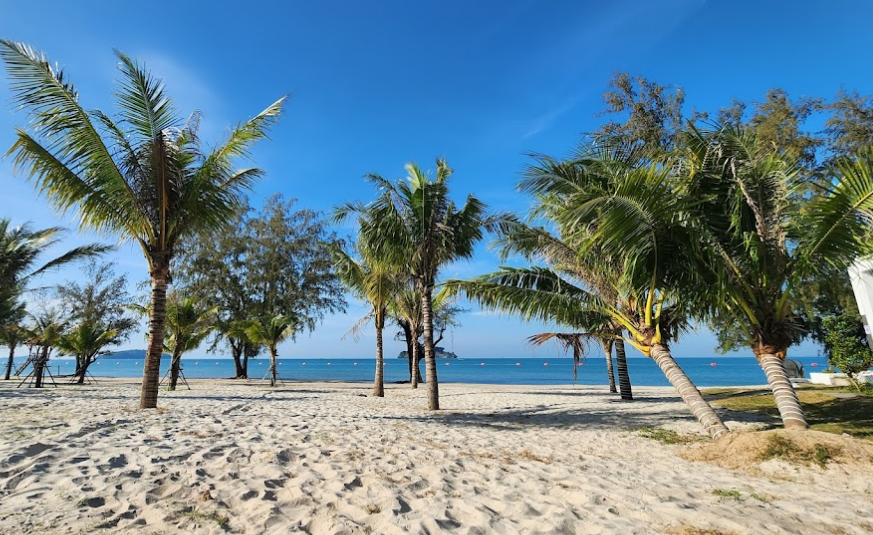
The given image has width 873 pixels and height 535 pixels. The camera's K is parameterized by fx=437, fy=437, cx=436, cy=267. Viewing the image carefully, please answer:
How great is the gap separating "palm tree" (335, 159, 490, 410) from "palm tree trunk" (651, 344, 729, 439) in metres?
4.89

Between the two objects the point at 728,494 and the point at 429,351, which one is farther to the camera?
the point at 429,351

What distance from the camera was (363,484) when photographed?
402 centimetres

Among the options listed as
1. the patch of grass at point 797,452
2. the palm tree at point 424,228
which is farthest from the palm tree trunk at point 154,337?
the patch of grass at point 797,452

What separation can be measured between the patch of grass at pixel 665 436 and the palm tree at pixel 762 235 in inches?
56.1

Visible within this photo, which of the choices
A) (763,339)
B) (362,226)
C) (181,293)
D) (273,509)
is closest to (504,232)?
(362,226)

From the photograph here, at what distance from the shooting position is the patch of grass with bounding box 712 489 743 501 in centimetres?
405

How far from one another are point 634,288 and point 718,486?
3860 millimetres

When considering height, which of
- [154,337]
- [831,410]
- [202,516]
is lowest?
[831,410]

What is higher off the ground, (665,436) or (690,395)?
(690,395)

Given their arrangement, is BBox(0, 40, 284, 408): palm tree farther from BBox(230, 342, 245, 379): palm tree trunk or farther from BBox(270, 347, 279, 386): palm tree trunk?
BBox(230, 342, 245, 379): palm tree trunk

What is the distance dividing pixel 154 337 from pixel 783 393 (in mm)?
10761

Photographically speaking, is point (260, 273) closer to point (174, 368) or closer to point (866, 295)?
point (174, 368)

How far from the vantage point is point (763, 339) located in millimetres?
7098

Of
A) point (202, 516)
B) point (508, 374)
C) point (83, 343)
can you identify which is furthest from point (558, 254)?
point (508, 374)
